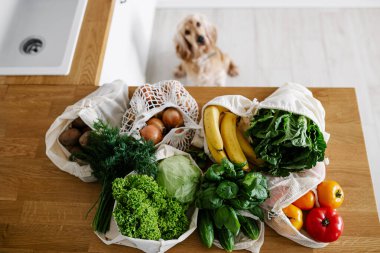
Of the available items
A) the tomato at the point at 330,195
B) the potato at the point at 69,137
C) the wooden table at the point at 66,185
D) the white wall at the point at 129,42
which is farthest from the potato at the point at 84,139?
the tomato at the point at 330,195

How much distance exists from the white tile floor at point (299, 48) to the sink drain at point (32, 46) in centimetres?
81

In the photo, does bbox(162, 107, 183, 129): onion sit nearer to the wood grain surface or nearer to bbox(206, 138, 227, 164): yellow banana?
bbox(206, 138, 227, 164): yellow banana

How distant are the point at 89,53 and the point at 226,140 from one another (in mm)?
784

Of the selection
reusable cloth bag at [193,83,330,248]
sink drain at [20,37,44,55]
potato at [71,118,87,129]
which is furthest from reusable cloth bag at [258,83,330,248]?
sink drain at [20,37,44,55]

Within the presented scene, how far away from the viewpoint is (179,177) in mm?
1012

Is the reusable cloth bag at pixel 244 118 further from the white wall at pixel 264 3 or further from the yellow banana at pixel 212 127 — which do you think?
the white wall at pixel 264 3

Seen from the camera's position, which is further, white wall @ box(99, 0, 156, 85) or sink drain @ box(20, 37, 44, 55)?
sink drain @ box(20, 37, 44, 55)

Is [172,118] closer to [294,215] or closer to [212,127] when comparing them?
[212,127]

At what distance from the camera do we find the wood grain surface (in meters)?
1.38

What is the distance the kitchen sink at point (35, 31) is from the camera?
1.66 metres

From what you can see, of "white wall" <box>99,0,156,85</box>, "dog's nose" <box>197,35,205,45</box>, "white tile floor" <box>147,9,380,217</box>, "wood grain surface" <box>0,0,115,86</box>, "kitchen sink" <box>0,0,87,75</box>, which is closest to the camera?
"wood grain surface" <box>0,0,115,86</box>

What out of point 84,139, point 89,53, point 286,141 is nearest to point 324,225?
point 286,141

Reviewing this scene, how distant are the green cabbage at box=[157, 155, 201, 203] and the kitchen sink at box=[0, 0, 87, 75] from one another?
0.94 meters

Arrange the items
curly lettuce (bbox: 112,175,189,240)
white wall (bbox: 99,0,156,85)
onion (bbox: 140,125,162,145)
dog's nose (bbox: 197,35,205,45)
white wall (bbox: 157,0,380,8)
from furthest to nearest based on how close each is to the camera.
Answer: white wall (bbox: 157,0,380,8) → dog's nose (bbox: 197,35,205,45) → white wall (bbox: 99,0,156,85) → onion (bbox: 140,125,162,145) → curly lettuce (bbox: 112,175,189,240)
